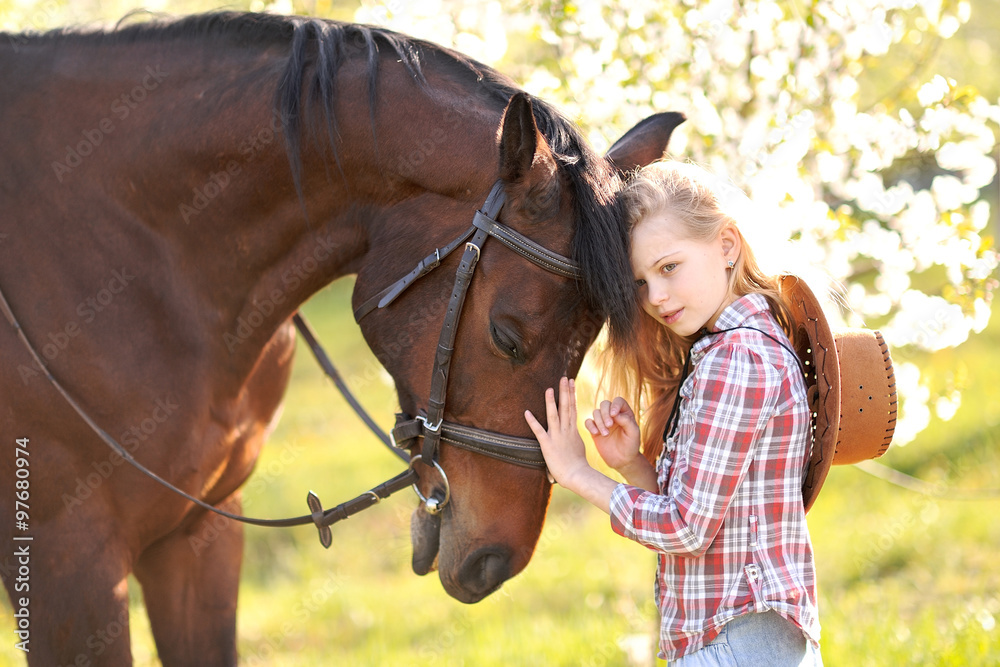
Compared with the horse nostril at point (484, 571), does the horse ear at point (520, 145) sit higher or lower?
higher

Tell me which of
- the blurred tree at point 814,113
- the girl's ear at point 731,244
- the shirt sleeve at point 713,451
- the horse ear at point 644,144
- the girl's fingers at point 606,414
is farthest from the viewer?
the blurred tree at point 814,113

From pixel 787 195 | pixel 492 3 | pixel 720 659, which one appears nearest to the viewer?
pixel 720 659

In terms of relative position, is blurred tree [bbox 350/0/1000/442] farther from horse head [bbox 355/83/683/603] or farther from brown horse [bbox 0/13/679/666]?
horse head [bbox 355/83/683/603]

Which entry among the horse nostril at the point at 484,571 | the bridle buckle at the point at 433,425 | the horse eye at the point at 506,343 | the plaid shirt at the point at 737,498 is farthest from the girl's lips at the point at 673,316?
the horse nostril at the point at 484,571

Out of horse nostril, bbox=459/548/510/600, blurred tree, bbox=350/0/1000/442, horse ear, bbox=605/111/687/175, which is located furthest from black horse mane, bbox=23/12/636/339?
blurred tree, bbox=350/0/1000/442

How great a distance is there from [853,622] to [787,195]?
2.21 m

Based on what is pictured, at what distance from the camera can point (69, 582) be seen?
201 centimetres

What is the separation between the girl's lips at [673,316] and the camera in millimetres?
1938

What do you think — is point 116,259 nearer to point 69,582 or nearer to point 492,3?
point 69,582

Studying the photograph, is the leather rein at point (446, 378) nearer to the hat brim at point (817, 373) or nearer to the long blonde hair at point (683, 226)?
the long blonde hair at point (683, 226)

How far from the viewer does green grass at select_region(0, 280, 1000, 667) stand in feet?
11.9

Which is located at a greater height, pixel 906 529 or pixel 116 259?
pixel 116 259

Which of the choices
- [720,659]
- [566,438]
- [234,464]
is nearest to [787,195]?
[566,438]

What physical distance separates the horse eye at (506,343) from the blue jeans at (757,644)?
0.81 metres
